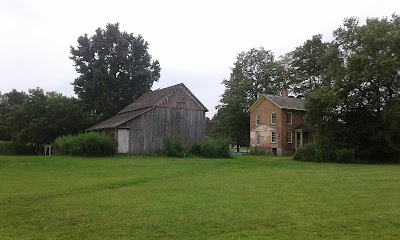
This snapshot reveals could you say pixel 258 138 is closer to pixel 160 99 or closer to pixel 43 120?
pixel 160 99

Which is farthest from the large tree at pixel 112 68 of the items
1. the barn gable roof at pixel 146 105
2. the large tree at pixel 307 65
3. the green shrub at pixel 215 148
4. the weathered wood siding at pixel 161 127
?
the large tree at pixel 307 65

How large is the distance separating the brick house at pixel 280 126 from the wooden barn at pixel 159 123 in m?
10.1

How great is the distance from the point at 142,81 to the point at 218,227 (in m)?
46.9

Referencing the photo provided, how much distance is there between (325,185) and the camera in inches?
646

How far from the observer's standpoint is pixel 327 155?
35.8 metres

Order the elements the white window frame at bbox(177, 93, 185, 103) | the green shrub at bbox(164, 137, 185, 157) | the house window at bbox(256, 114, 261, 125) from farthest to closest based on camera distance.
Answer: the house window at bbox(256, 114, 261, 125) < the white window frame at bbox(177, 93, 185, 103) < the green shrub at bbox(164, 137, 185, 157)

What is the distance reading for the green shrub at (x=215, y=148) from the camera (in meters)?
37.5

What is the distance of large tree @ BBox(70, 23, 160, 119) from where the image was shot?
52906mm

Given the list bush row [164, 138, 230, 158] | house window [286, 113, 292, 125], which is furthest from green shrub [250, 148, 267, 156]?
bush row [164, 138, 230, 158]

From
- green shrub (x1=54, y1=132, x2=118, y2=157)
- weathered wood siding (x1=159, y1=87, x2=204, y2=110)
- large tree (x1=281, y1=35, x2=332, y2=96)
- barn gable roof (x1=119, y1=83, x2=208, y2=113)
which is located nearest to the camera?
green shrub (x1=54, y1=132, x2=118, y2=157)

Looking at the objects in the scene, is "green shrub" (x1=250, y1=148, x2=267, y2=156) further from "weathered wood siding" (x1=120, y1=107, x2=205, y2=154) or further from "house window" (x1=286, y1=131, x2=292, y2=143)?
"weathered wood siding" (x1=120, y1=107, x2=205, y2=154)

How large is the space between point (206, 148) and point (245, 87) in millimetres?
27290

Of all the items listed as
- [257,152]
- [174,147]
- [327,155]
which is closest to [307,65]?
[257,152]

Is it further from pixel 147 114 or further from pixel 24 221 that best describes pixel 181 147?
pixel 24 221
